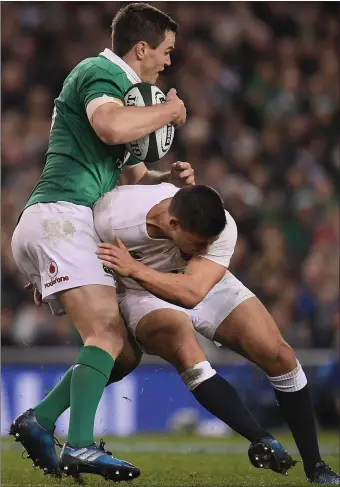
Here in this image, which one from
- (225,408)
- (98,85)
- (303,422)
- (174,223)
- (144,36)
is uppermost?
(144,36)

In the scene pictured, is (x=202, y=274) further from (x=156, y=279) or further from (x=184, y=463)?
(x=184, y=463)

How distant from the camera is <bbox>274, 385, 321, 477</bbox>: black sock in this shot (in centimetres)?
511

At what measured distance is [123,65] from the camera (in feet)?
17.0

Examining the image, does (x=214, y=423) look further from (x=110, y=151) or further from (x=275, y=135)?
(x=110, y=151)

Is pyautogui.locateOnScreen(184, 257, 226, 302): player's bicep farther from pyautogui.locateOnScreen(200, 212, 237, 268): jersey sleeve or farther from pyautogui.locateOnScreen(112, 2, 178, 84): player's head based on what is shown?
pyautogui.locateOnScreen(112, 2, 178, 84): player's head

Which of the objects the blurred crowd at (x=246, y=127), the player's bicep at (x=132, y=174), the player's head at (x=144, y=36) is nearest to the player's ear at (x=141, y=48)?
the player's head at (x=144, y=36)

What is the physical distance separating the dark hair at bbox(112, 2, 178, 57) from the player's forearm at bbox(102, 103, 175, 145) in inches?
20.0

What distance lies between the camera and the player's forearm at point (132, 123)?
4.68 meters

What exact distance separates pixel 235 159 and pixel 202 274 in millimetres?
8046

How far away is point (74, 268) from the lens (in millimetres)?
4762

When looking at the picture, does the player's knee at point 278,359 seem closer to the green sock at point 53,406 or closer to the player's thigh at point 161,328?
the player's thigh at point 161,328

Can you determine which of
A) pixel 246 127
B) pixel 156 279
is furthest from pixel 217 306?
pixel 246 127

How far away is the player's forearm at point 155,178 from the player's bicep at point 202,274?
86cm

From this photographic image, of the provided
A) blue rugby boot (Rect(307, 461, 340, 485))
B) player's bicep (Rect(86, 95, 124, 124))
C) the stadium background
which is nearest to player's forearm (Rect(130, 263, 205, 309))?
player's bicep (Rect(86, 95, 124, 124))
